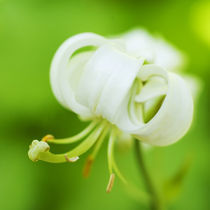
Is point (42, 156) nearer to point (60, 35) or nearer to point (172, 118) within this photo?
point (172, 118)

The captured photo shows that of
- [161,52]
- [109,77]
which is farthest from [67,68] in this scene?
[161,52]

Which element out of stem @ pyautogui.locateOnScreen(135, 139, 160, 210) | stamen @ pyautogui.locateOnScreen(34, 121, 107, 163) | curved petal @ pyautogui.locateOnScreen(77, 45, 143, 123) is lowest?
stem @ pyautogui.locateOnScreen(135, 139, 160, 210)

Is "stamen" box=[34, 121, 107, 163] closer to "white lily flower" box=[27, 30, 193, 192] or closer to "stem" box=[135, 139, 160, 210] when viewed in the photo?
"white lily flower" box=[27, 30, 193, 192]

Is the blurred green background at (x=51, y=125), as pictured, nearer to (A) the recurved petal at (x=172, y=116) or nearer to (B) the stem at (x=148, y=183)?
(B) the stem at (x=148, y=183)

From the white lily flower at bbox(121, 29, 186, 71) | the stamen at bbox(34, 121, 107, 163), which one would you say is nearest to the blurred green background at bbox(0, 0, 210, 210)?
the white lily flower at bbox(121, 29, 186, 71)

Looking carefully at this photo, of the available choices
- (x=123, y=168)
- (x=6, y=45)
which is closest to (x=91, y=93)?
(x=123, y=168)

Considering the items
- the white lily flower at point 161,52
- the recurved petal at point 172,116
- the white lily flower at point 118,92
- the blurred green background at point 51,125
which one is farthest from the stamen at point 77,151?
the blurred green background at point 51,125
